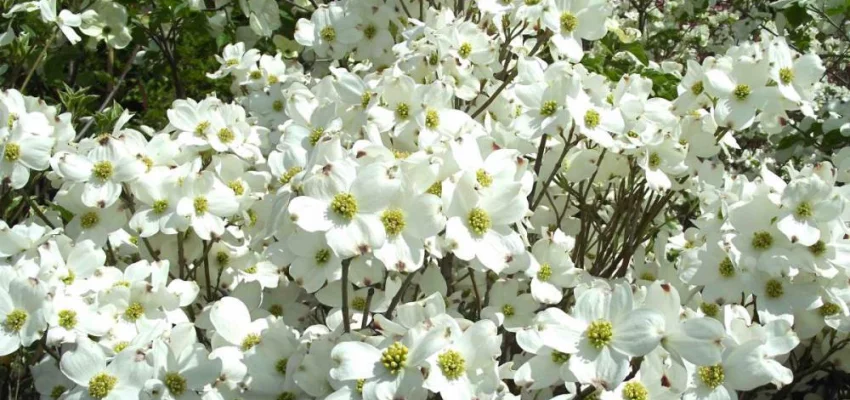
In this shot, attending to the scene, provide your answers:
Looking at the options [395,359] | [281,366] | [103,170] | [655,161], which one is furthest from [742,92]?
[103,170]

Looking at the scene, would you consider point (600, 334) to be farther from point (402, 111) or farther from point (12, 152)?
point (12, 152)

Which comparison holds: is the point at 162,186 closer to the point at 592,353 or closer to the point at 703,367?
the point at 592,353

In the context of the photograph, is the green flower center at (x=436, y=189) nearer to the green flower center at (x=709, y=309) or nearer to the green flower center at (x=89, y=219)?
the green flower center at (x=709, y=309)

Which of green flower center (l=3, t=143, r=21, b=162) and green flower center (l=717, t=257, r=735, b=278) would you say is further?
green flower center (l=3, t=143, r=21, b=162)

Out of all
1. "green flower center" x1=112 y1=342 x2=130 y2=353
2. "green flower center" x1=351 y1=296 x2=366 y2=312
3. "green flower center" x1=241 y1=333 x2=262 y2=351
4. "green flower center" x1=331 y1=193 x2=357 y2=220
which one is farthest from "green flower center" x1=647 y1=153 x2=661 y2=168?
"green flower center" x1=112 y1=342 x2=130 y2=353

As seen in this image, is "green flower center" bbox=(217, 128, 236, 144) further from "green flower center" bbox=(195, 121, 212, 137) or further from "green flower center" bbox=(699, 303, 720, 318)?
"green flower center" bbox=(699, 303, 720, 318)

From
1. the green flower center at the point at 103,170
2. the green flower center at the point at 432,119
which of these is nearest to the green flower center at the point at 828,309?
the green flower center at the point at 432,119
